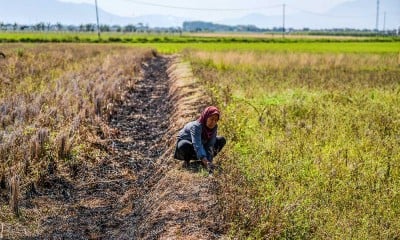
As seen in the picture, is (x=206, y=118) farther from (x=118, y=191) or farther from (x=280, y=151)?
(x=118, y=191)

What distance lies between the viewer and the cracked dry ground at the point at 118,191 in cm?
547

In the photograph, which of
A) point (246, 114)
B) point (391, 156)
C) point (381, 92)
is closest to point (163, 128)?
point (246, 114)

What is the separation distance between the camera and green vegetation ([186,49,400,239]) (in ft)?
15.6

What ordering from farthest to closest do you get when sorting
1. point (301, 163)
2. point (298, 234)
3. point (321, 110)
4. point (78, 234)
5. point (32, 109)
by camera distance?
point (321, 110) < point (32, 109) < point (301, 163) < point (78, 234) < point (298, 234)

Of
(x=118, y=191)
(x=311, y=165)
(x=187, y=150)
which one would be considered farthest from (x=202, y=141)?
(x=311, y=165)

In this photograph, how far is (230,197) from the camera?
16.6ft

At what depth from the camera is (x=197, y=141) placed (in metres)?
6.47

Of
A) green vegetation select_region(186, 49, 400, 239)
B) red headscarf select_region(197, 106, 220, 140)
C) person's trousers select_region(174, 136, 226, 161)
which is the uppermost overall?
red headscarf select_region(197, 106, 220, 140)

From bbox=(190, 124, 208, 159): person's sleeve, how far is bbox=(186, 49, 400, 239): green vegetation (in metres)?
0.42

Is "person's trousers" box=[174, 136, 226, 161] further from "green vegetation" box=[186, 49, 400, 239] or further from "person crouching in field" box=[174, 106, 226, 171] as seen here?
"green vegetation" box=[186, 49, 400, 239]

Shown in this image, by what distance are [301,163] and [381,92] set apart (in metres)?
8.47

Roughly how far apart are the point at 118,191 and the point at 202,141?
1.47 m

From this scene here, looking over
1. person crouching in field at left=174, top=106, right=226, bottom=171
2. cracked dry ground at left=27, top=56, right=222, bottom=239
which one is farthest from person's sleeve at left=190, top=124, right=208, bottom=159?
cracked dry ground at left=27, top=56, right=222, bottom=239

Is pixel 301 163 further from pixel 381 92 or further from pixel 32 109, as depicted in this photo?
pixel 381 92
